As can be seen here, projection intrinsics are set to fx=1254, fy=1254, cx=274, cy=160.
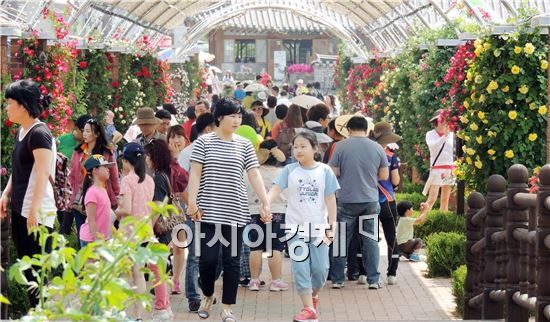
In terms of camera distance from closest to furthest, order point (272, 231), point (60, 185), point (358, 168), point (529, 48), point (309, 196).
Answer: point (60, 185) < point (309, 196) < point (358, 168) < point (272, 231) < point (529, 48)

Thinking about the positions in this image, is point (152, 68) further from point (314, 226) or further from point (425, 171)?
point (314, 226)

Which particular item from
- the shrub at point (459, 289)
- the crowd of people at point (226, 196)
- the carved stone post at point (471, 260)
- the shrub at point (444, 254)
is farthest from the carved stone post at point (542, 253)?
the shrub at point (444, 254)

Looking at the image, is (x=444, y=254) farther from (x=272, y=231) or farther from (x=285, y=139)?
(x=285, y=139)

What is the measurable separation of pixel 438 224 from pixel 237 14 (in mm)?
24417

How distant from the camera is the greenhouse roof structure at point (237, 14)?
43.9 feet

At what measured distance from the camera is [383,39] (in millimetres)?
26828

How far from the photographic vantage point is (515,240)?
725 centimetres

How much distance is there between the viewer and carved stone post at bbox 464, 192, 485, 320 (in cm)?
820

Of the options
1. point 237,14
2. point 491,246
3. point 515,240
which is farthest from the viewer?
point 237,14

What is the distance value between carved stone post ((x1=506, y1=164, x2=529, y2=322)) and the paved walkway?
1402 millimetres

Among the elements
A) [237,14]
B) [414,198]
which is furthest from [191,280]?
[237,14]

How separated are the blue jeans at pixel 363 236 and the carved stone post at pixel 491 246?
216 centimetres

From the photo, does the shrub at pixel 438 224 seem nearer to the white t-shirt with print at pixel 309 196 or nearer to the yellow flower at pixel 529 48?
the yellow flower at pixel 529 48

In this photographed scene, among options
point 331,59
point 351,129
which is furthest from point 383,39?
point 331,59
